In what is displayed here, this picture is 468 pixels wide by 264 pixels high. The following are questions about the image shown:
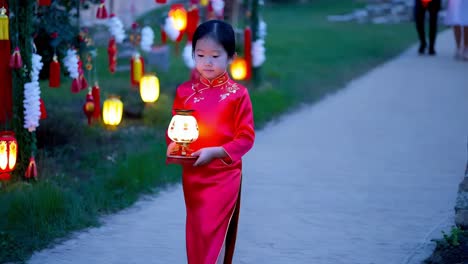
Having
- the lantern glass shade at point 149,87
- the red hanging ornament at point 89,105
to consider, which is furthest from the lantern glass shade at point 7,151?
the lantern glass shade at point 149,87

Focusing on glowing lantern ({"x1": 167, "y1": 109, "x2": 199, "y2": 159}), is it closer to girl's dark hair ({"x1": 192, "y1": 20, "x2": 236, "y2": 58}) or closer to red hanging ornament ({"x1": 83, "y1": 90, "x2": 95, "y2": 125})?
girl's dark hair ({"x1": 192, "y1": 20, "x2": 236, "y2": 58})

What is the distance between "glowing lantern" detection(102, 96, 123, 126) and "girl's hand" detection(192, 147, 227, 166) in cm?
516

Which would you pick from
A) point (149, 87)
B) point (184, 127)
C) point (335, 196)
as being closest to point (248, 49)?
point (149, 87)

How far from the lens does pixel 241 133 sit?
474cm

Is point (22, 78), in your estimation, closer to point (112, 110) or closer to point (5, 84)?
point (5, 84)

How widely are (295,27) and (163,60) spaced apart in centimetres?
1006

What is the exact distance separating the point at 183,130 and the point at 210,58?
0.41 metres

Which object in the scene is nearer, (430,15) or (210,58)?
(210,58)

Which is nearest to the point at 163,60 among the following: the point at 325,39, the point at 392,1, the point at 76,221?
the point at 325,39

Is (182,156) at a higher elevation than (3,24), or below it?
below

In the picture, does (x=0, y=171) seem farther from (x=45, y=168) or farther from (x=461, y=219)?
(x=461, y=219)

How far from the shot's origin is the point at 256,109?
38.4 ft

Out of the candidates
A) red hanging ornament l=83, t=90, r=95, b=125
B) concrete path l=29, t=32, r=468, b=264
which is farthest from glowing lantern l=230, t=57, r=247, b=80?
red hanging ornament l=83, t=90, r=95, b=125

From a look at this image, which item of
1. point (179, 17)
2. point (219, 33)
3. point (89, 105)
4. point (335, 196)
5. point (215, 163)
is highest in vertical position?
point (219, 33)
